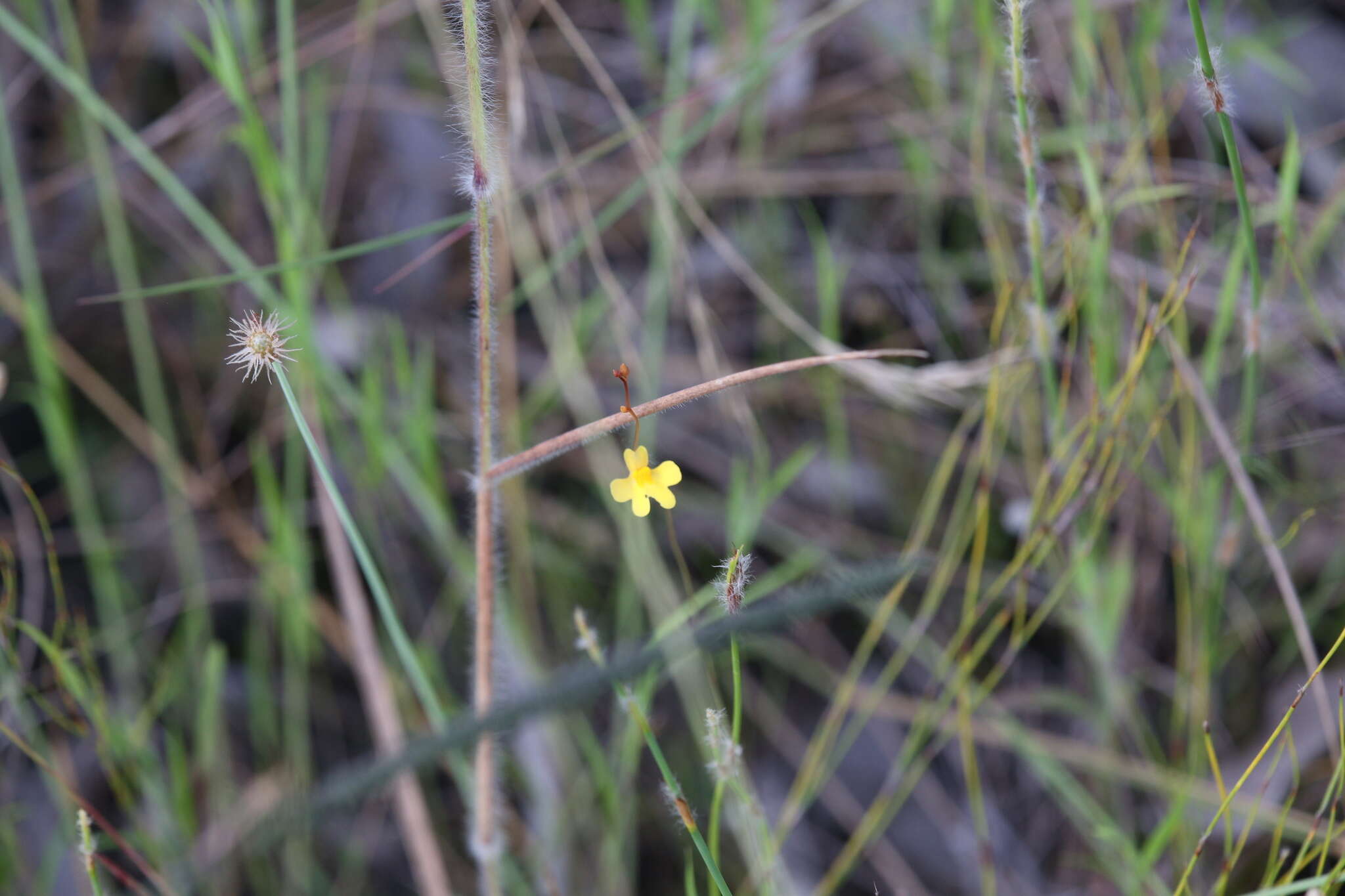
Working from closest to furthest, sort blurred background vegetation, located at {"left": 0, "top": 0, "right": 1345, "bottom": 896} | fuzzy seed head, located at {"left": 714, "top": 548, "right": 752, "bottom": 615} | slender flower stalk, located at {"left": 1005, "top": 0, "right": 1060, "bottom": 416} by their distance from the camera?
fuzzy seed head, located at {"left": 714, "top": 548, "right": 752, "bottom": 615} → slender flower stalk, located at {"left": 1005, "top": 0, "right": 1060, "bottom": 416} → blurred background vegetation, located at {"left": 0, "top": 0, "right": 1345, "bottom": 896}

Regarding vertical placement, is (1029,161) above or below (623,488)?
above

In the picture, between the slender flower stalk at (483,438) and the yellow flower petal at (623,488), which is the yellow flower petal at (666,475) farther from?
the slender flower stalk at (483,438)

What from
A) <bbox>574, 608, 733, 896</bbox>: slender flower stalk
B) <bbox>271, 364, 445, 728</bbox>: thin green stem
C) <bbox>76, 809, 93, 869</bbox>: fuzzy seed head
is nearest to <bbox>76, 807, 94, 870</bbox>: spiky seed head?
<bbox>76, 809, 93, 869</bbox>: fuzzy seed head

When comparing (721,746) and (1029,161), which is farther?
(1029,161)

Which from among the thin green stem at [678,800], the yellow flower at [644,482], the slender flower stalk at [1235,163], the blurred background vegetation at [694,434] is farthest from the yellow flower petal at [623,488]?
the slender flower stalk at [1235,163]

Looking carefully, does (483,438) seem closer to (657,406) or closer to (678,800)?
(657,406)

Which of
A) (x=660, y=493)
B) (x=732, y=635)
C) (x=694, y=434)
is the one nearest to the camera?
(x=732, y=635)

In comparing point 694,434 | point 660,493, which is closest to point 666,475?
point 660,493

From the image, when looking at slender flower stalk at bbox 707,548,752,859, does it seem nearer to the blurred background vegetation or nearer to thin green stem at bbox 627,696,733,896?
thin green stem at bbox 627,696,733,896
